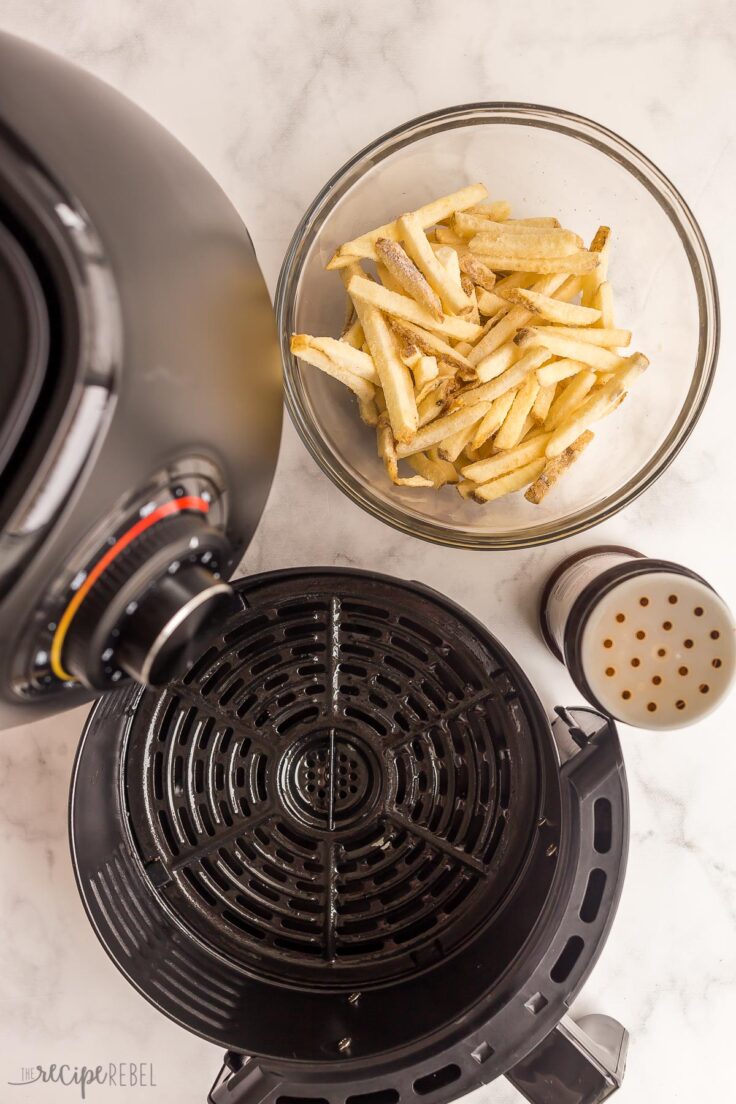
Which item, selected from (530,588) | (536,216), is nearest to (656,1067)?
(530,588)

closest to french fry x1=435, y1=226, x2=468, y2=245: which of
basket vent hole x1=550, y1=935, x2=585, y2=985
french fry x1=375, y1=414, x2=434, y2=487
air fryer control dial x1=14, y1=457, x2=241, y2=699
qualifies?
french fry x1=375, y1=414, x2=434, y2=487

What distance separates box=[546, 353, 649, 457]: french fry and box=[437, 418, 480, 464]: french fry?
84mm

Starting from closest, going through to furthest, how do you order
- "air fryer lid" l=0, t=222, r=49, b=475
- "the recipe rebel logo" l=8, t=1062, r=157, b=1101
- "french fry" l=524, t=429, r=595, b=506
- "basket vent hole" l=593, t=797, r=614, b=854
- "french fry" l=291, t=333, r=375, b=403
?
"air fryer lid" l=0, t=222, r=49, b=475
"french fry" l=291, t=333, r=375, b=403
"french fry" l=524, t=429, r=595, b=506
"basket vent hole" l=593, t=797, r=614, b=854
"the recipe rebel logo" l=8, t=1062, r=157, b=1101

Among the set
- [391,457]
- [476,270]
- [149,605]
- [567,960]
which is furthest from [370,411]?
[567,960]

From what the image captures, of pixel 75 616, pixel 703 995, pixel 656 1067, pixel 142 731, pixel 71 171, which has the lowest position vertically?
pixel 656 1067

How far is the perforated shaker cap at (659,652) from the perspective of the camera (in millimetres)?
966

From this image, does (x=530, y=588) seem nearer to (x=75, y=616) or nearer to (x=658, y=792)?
(x=658, y=792)

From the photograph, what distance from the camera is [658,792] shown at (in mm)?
1153

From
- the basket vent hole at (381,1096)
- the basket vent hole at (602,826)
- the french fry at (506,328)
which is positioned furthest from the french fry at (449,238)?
the basket vent hole at (381,1096)

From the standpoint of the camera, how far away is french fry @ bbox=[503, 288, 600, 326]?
0.87 m

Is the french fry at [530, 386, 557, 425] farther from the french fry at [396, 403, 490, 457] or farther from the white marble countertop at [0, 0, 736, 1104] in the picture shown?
the white marble countertop at [0, 0, 736, 1104]

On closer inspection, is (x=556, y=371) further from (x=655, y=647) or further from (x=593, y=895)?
(x=593, y=895)

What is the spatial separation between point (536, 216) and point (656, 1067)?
1111 mm

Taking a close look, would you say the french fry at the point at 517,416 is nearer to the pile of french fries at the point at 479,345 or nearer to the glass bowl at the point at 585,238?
the pile of french fries at the point at 479,345
